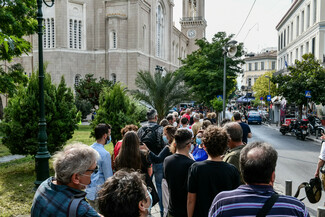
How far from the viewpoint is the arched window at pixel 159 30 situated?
166 ft

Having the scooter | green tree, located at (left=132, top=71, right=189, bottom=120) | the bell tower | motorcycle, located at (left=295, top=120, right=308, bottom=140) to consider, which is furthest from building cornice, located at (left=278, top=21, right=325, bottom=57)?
the bell tower

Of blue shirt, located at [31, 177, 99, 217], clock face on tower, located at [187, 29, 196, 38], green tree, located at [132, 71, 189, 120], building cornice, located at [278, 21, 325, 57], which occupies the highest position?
clock face on tower, located at [187, 29, 196, 38]

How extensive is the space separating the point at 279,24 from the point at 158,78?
117ft

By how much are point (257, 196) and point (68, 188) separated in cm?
145

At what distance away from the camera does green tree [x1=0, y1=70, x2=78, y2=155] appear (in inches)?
352

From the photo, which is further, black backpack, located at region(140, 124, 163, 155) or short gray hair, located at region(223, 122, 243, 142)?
black backpack, located at region(140, 124, 163, 155)

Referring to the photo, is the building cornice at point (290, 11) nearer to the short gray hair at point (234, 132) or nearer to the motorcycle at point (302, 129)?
the motorcycle at point (302, 129)

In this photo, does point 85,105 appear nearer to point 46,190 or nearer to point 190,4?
point 46,190

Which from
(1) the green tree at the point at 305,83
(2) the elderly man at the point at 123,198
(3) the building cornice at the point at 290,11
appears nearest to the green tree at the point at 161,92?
(1) the green tree at the point at 305,83

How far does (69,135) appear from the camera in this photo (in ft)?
32.3

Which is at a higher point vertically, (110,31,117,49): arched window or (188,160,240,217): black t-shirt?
(110,31,117,49): arched window

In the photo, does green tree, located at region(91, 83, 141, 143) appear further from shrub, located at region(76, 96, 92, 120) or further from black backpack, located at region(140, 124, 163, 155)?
shrub, located at region(76, 96, 92, 120)

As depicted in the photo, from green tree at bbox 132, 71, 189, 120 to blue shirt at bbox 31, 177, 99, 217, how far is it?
51.9 feet

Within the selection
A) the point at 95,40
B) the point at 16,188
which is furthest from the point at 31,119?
the point at 95,40
